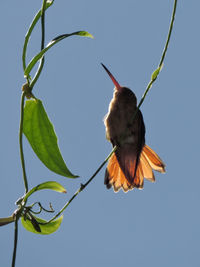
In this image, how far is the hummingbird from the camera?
1.89 m

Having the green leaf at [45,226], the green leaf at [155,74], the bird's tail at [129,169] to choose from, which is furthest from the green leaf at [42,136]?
the bird's tail at [129,169]

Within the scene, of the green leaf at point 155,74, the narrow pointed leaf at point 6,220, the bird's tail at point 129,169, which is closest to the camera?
the narrow pointed leaf at point 6,220

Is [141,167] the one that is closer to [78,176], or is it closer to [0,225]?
[78,176]

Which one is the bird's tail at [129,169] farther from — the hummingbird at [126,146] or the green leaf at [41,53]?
the green leaf at [41,53]

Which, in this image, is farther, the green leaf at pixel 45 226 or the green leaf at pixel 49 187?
the green leaf at pixel 45 226

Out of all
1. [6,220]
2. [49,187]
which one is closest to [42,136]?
[49,187]

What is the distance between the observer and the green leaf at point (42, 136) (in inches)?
46.9

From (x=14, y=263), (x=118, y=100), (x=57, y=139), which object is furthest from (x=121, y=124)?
(x=14, y=263)

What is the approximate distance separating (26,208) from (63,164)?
15 cm

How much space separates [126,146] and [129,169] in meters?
0.11

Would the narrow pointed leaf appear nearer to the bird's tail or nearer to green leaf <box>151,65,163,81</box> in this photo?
green leaf <box>151,65,163,81</box>

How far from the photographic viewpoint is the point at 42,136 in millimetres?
1217

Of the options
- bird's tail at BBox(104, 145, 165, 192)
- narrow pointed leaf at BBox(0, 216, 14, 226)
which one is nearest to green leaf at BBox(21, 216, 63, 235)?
narrow pointed leaf at BBox(0, 216, 14, 226)

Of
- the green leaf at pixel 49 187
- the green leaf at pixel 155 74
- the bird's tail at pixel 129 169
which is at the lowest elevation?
the green leaf at pixel 49 187
